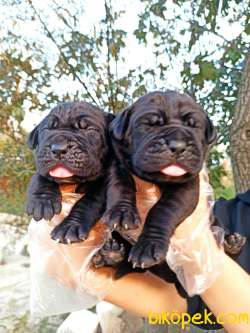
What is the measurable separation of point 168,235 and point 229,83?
203 cm

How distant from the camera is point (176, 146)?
4.55ft

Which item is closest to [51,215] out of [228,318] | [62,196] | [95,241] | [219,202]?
[62,196]

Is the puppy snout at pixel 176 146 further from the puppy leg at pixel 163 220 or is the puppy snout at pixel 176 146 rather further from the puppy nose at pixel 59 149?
the puppy nose at pixel 59 149

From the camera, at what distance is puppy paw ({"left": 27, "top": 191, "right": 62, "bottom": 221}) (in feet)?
4.88

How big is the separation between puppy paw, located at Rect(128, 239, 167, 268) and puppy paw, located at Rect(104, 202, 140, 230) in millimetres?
68

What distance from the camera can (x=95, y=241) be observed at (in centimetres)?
172

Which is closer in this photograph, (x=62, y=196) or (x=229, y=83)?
(x=62, y=196)

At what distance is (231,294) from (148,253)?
21.4 inches

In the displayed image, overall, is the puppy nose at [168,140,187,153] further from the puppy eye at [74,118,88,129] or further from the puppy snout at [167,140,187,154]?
the puppy eye at [74,118,88,129]

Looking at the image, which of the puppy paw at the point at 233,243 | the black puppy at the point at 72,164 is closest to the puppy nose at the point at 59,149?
the black puppy at the point at 72,164

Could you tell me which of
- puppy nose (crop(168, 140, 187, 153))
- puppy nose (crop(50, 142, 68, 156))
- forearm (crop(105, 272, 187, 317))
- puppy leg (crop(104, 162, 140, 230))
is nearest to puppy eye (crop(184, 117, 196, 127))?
puppy nose (crop(168, 140, 187, 153))

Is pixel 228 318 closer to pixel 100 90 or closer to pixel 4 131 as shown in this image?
pixel 100 90

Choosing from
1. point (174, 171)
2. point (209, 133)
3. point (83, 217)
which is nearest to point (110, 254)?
point (83, 217)

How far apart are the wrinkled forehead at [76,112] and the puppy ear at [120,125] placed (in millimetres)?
84
